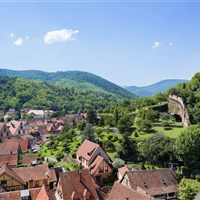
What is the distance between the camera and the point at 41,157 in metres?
71.2

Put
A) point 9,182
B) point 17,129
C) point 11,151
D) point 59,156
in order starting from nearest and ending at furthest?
point 9,182, point 59,156, point 11,151, point 17,129

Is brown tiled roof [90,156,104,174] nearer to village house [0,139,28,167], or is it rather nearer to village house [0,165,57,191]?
village house [0,165,57,191]

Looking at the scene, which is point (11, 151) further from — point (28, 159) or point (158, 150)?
point (158, 150)

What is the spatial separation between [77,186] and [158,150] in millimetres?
17837

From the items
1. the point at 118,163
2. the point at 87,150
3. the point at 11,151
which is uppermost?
the point at 87,150

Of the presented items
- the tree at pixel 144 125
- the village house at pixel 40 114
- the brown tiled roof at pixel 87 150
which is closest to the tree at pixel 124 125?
the tree at pixel 144 125

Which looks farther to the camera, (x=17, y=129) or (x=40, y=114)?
(x=40, y=114)

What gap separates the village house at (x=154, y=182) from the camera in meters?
45.2

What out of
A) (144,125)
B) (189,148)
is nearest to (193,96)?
(144,125)

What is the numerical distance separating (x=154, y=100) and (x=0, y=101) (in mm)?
109895

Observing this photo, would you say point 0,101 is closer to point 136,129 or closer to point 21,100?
point 21,100

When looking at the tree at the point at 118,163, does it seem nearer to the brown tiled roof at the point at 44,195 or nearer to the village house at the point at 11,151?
the brown tiled roof at the point at 44,195

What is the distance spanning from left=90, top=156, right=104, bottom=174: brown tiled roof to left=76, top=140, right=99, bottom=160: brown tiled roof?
1745 mm

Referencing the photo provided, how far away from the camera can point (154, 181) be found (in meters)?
46.6
